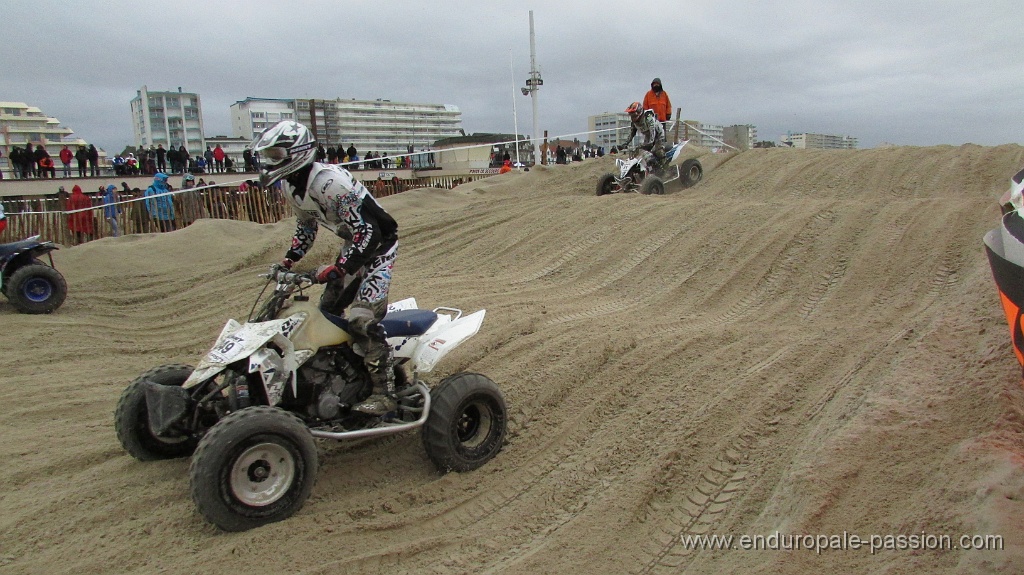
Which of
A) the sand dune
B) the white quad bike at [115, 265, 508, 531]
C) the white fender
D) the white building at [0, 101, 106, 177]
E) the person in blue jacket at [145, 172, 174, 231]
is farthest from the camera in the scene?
the white building at [0, 101, 106, 177]

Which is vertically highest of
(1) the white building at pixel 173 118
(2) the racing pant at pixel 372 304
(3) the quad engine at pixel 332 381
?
(1) the white building at pixel 173 118

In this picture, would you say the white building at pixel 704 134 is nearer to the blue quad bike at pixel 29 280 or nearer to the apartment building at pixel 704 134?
the apartment building at pixel 704 134

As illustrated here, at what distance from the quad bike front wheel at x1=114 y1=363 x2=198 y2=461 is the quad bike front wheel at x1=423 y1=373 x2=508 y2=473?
1.55 m

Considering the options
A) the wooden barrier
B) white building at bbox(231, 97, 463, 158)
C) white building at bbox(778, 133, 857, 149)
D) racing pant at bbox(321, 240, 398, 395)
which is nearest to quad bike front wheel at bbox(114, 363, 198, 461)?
racing pant at bbox(321, 240, 398, 395)

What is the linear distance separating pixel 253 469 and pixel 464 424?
4.39 feet

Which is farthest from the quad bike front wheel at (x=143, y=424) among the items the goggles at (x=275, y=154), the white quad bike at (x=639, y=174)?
the white quad bike at (x=639, y=174)

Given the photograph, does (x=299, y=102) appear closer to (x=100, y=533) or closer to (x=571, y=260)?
(x=571, y=260)

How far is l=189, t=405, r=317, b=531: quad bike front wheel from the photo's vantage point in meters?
3.06

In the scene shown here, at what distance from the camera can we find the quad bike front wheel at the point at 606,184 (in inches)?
502

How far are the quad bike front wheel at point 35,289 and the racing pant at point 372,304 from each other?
19.8ft

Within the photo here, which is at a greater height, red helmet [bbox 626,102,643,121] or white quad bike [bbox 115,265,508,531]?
red helmet [bbox 626,102,643,121]

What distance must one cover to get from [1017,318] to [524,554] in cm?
244

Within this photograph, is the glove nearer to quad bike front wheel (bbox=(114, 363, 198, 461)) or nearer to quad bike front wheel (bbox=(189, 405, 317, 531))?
quad bike front wheel (bbox=(189, 405, 317, 531))

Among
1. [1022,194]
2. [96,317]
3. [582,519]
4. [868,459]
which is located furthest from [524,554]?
[96,317]
